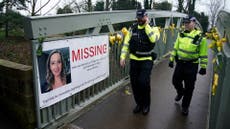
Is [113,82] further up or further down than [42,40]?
further down

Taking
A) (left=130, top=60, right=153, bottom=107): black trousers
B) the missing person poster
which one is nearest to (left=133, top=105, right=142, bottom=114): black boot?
(left=130, top=60, right=153, bottom=107): black trousers

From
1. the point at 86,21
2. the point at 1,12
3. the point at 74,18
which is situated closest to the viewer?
the point at 74,18

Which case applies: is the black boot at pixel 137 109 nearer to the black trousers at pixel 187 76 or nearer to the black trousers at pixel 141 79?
the black trousers at pixel 141 79

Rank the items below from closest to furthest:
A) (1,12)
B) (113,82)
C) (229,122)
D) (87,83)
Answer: (229,122) → (87,83) → (113,82) → (1,12)

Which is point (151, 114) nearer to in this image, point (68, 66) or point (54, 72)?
point (68, 66)

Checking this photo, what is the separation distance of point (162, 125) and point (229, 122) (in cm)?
169

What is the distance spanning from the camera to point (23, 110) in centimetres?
376

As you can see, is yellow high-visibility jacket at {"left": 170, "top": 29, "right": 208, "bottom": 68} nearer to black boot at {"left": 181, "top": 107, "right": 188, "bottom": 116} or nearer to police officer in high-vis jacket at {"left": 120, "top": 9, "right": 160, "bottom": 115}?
police officer in high-vis jacket at {"left": 120, "top": 9, "right": 160, "bottom": 115}

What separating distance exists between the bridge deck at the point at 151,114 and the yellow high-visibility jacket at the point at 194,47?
98 cm

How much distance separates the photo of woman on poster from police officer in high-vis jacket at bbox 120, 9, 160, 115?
1127 mm

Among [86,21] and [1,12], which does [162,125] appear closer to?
[86,21]

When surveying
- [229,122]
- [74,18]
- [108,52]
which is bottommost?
[229,122]

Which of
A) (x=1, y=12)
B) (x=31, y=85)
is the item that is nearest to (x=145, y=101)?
(x=31, y=85)

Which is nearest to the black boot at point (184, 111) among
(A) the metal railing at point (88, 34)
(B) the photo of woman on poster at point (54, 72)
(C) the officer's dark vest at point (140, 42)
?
(C) the officer's dark vest at point (140, 42)
